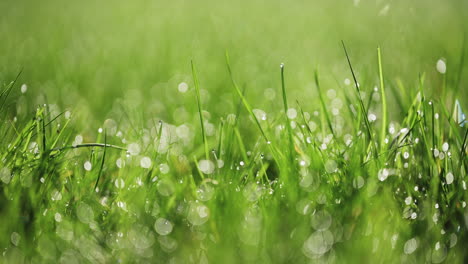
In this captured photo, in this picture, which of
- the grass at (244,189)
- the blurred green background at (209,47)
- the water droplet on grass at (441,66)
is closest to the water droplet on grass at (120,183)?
the grass at (244,189)

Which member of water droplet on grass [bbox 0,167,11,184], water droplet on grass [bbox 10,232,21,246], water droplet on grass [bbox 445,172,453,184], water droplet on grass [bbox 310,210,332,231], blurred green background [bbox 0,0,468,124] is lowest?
blurred green background [bbox 0,0,468,124]

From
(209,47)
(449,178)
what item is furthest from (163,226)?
(209,47)

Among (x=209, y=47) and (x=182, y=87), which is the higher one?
(x=182, y=87)

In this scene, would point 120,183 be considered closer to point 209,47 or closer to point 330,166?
point 330,166

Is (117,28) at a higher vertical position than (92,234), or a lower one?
lower

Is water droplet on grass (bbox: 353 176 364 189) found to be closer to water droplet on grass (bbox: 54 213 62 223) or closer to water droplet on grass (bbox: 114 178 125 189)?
water droplet on grass (bbox: 114 178 125 189)

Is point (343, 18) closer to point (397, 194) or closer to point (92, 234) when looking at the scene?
point (397, 194)

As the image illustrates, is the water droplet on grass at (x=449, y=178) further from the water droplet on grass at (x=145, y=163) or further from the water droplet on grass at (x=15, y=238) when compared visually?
the water droplet on grass at (x=15, y=238)

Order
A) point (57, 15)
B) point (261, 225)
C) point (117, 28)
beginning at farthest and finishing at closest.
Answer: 1. point (57, 15)
2. point (117, 28)
3. point (261, 225)

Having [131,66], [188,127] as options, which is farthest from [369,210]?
[131,66]

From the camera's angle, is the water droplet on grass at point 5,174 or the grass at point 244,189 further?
the water droplet on grass at point 5,174

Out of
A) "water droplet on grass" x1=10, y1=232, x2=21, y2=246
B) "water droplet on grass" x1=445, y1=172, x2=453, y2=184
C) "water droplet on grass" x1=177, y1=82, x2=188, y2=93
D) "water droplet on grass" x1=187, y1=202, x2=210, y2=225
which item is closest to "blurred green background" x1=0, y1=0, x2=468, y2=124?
"water droplet on grass" x1=177, y1=82, x2=188, y2=93
